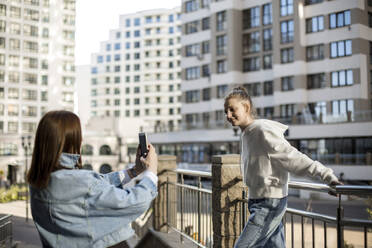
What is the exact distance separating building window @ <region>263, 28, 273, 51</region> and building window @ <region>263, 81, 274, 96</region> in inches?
118

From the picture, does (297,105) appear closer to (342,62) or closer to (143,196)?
(342,62)

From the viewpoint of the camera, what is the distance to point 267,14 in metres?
37.7

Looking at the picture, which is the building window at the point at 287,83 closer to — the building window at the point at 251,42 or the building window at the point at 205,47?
the building window at the point at 251,42

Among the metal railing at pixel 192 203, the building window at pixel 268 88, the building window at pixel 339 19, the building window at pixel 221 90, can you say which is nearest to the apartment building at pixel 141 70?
the building window at pixel 221 90

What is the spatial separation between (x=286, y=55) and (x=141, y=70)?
147 ft

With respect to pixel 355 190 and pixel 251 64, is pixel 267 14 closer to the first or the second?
pixel 251 64

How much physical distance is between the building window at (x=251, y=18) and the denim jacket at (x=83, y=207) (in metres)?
38.3

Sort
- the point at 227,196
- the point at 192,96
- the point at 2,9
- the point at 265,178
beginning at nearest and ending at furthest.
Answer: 1. the point at 265,178
2. the point at 227,196
3. the point at 2,9
4. the point at 192,96

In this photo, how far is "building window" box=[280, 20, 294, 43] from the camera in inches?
Answer: 1374

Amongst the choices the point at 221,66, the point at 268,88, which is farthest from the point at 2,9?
the point at 221,66

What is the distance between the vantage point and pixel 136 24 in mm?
80312

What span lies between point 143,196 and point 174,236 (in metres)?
4.78

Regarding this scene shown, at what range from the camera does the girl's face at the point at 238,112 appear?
3076mm

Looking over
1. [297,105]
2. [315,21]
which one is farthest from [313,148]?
[315,21]
